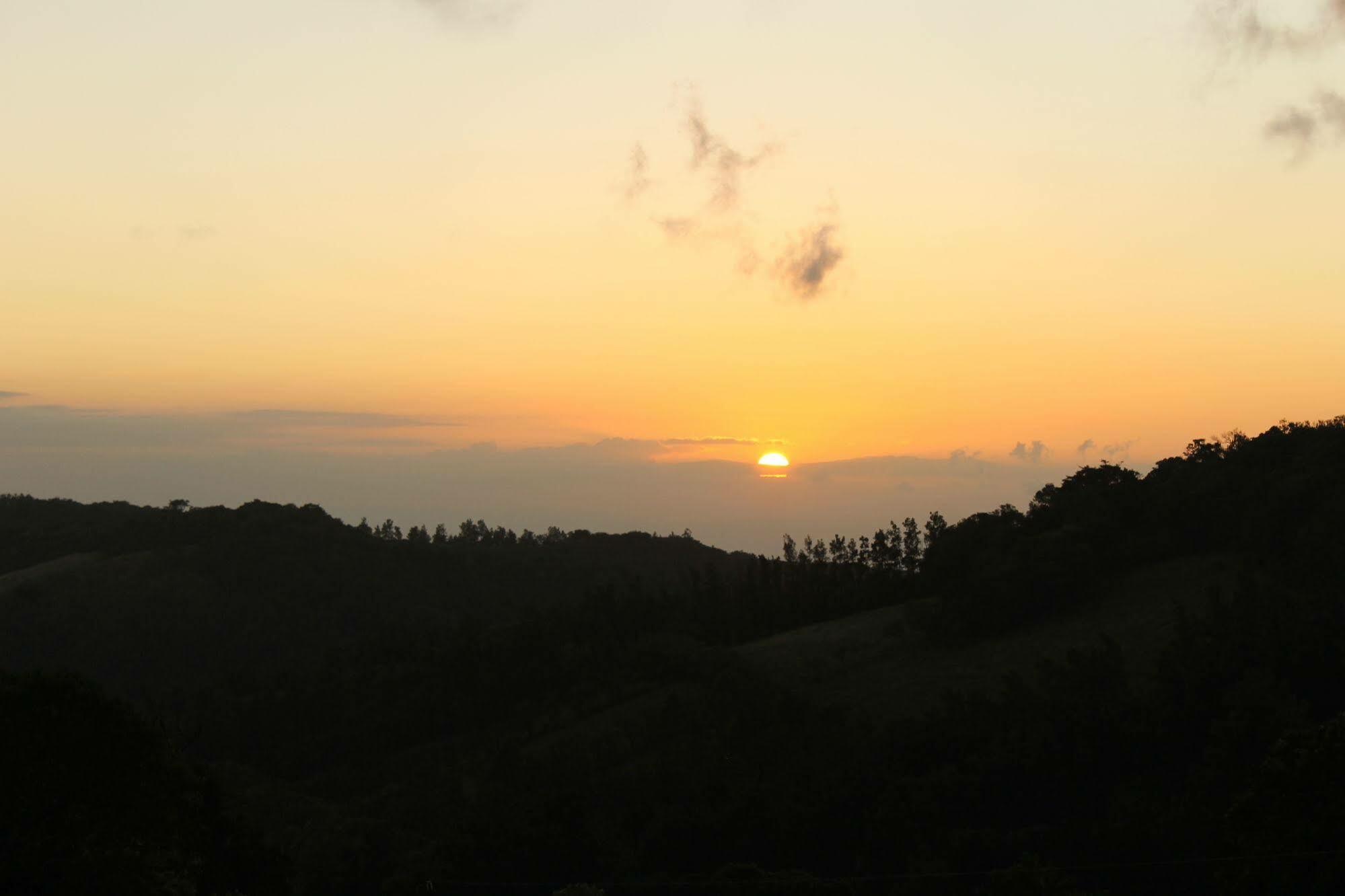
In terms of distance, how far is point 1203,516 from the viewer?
3317 inches

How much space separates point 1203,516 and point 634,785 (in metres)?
48.0

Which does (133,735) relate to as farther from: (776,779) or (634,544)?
(634,544)

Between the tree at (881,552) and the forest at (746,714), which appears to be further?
the tree at (881,552)

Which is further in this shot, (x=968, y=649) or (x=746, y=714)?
(x=968, y=649)

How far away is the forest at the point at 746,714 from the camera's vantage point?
3112 cm

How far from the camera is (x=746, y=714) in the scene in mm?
75938

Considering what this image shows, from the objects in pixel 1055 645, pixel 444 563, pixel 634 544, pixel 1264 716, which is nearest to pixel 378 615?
pixel 444 563

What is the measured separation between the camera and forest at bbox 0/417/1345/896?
31125 millimetres

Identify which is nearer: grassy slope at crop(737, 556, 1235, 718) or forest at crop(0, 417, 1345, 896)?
forest at crop(0, 417, 1345, 896)

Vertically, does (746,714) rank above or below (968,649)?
below

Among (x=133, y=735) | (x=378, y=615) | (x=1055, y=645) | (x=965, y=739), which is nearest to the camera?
(x=133, y=735)

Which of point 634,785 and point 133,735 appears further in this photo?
point 634,785

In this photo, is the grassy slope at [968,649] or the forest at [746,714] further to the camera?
the grassy slope at [968,649]

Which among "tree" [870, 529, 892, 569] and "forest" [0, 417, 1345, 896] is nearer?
"forest" [0, 417, 1345, 896]
